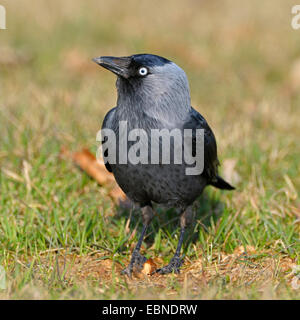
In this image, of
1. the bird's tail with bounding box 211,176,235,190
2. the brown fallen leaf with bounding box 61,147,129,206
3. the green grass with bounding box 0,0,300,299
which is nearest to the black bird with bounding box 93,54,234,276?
the green grass with bounding box 0,0,300,299

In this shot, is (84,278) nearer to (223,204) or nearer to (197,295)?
(197,295)

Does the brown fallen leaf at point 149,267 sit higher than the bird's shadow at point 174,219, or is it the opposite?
the bird's shadow at point 174,219

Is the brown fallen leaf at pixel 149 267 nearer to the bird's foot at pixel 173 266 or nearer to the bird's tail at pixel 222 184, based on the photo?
the bird's foot at pixel 173 266

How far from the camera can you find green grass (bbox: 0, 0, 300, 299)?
11.6 ft

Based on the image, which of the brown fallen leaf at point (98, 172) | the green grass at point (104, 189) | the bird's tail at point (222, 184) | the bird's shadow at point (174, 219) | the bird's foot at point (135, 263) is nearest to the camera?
the green grass at point (104, 189)

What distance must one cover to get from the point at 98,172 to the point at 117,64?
150 cm

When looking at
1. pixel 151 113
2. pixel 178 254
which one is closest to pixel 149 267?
pixel 178 254

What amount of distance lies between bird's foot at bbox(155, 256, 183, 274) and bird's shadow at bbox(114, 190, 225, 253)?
0.78 feet

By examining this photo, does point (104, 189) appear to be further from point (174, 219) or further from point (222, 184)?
point (222, 184)

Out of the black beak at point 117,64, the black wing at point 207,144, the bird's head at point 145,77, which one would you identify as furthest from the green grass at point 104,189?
the black beak at point 117,64

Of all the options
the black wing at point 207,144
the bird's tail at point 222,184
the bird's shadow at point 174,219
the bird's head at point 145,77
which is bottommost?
the bird's shadow at point 174,219

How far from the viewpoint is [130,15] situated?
10422 millimetres

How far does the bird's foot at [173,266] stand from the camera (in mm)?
3777

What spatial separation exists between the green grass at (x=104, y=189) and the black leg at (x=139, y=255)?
11cm
